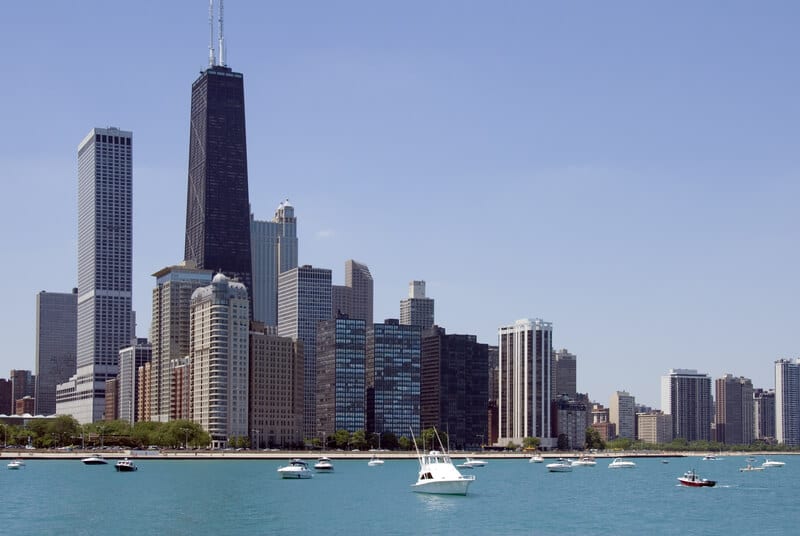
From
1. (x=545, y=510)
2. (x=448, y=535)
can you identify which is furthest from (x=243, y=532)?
(x=545, y=510)

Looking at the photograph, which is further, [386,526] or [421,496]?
[421,496]

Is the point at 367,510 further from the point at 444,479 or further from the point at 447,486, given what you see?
the point at 447,486

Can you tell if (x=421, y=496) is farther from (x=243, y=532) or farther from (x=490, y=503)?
(x=243, y=532)

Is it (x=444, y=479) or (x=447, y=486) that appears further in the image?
(x=447, y=486)

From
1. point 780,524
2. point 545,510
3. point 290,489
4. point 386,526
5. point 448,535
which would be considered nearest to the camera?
point 448,535

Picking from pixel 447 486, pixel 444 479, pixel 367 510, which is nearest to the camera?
pixel 367 510

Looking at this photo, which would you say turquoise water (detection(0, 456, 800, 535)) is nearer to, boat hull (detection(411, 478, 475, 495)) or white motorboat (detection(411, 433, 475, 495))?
boat hull (detection(411, 478, 475, 495))

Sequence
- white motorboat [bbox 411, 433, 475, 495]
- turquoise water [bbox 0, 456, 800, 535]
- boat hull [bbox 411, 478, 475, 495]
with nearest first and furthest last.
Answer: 1. turquoise water [bbox 0, 456, 800, 535]
2. white motorboat [bbox 411, 433, 475, 495]
3. boat hull [bbox 411, 478, 475, 495]

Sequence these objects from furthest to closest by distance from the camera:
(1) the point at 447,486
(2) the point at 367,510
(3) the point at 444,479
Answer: (1) the point at 447,486
(3) the point at 444,479
(2) the point at 367,510

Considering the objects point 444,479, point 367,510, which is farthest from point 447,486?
point 367,510

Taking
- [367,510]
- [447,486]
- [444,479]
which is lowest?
[367,510]

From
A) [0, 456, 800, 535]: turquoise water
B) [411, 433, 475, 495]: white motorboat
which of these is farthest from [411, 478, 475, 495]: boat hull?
[0, 456, 800, 535]: turquoise water

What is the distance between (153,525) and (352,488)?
72393 millimetres

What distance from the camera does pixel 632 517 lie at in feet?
472
